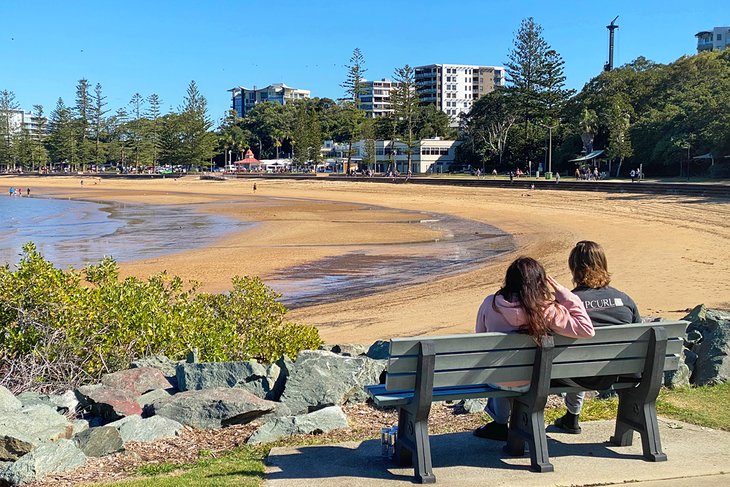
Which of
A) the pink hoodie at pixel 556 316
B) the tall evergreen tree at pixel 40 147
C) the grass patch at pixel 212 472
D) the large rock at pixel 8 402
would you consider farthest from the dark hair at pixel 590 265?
the tall evergreen tree at pixel 40 147

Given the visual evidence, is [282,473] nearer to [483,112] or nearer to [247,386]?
[247,386]

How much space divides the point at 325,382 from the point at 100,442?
1629mm

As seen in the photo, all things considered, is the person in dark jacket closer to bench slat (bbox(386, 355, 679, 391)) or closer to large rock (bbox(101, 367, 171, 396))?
bench slat (bbox(386, 355, 679, 391))

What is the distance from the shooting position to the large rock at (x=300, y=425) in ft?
14.8

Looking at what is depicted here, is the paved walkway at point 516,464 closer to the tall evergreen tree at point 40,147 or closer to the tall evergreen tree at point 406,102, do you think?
the tall evergreen tree at point 406,102

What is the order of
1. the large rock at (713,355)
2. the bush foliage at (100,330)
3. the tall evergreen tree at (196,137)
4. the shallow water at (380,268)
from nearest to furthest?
1. the large rock at (713,355)
2. the bush foliage at (100,330)
3. the shallow water at (380,268)
4. the tall evergreen tree at (196,137)

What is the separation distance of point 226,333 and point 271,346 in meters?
0.48

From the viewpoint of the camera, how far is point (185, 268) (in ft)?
57.4

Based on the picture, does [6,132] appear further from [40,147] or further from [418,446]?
[418,446]

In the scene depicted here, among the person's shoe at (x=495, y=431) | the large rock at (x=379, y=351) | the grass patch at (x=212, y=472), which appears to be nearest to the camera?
the grass patch at (x=212, y=472)

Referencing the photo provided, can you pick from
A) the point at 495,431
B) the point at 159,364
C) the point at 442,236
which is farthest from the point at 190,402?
the point at 442,236

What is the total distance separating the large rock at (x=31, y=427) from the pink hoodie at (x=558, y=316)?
2.76 m

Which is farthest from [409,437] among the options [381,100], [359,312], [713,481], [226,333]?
[381,100]

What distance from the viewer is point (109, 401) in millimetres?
5098
